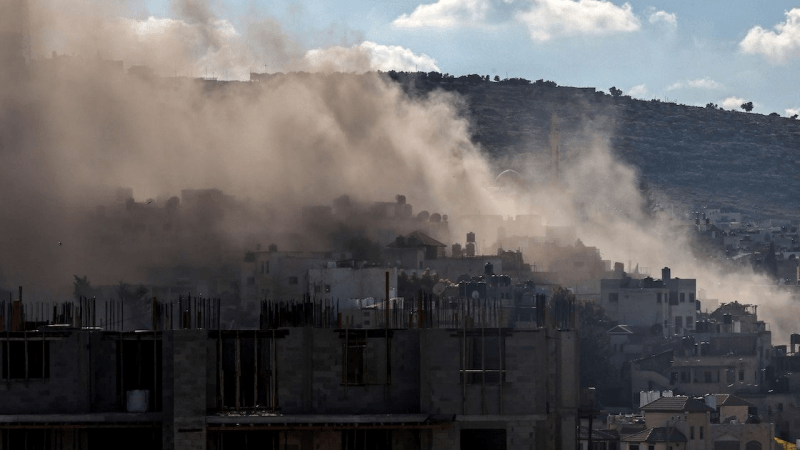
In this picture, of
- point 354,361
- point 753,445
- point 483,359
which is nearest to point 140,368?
point 354,361

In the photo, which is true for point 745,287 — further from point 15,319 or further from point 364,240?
point 15,319

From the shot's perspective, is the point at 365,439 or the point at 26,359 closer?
the point at 365,439

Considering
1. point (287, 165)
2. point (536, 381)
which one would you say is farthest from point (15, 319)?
point (287, 165)

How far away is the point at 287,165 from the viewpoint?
129000 mm

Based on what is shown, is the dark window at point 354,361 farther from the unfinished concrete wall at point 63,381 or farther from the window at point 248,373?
the unfinished concrete wall at point 63,381

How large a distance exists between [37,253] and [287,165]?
2793 centimetres

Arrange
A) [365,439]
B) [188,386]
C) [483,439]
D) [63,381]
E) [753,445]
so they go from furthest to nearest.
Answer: [753,445] → [63,381] → [483,439] → [365,439] → [188,386]

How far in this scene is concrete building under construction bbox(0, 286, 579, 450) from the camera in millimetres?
37062

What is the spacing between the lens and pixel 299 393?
3719 cm

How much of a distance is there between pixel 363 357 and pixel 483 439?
269 cm

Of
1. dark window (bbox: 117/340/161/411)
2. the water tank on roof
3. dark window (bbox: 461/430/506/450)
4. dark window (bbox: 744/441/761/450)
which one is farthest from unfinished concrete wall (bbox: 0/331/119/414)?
the water tank on roof

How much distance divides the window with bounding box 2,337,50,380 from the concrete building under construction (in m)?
0.04

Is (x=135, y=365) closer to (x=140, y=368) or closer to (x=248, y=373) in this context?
(x=140, y=368)

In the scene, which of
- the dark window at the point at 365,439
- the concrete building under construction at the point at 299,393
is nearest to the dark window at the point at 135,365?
the concrete building under construction at the point at 299,393
